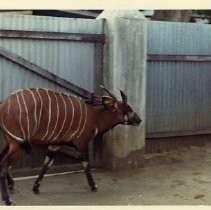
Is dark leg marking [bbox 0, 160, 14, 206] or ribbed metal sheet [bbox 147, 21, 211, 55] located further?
ribbed metal sheet [bbox 147, 21, 211, 55]

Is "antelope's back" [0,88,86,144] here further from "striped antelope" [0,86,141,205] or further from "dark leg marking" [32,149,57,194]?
"dark leg marking" [32,149,57,194]

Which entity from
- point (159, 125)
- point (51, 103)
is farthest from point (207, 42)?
point (51, 103)

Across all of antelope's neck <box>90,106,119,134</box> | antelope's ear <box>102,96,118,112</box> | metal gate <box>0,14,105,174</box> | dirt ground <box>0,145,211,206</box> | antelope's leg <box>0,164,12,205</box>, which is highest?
metal gate <box>0,14,105,174</box>

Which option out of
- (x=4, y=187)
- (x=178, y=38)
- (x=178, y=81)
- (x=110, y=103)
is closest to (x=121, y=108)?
(x=110, y=103)

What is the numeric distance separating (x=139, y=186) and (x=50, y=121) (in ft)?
4.60

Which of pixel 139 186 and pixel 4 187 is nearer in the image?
pixel 4 187

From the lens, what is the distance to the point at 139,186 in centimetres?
684

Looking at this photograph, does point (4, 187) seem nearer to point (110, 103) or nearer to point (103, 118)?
point (103, 118)

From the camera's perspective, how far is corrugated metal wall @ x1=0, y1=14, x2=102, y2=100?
22.3 feet

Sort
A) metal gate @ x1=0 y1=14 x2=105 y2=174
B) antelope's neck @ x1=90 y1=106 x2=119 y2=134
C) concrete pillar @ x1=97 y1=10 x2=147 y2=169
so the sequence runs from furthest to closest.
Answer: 1. concrete pillar @ x1=97 y1=10 x2=147 y2=169
2. metal gate @ x1=0 y1=14 x2=105 y2=174
3. antelope's neck @ x1=90 y1=106 x2=119 y2=134

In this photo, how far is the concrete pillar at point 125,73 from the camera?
24.2 feet

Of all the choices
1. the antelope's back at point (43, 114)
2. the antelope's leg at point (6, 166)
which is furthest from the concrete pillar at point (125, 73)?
the antelope's leg at point (6, 166)

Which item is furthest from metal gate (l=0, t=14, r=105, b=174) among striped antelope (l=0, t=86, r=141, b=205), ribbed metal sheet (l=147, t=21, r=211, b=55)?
ribbed metal sheet (l=147, t=21, r=211, b=55)

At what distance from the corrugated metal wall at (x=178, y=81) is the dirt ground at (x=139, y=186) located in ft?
2.05
